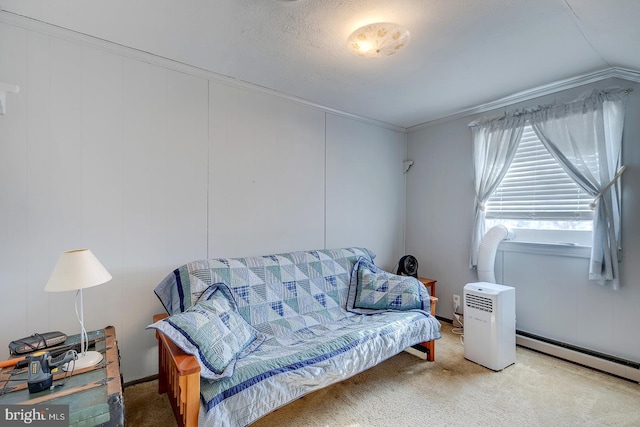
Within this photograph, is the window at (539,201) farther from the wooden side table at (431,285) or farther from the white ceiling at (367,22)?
the wooden side table at (431,285)

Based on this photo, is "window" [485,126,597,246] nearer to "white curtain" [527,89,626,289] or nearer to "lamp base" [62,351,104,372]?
"white curtain" [527,89,626,289]

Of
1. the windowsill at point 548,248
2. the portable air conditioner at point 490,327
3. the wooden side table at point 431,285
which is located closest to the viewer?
the portable air conditioner at point 490,327

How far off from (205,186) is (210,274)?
0.76 m

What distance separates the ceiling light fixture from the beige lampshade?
1977 millimetres

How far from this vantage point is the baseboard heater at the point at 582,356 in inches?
91.9

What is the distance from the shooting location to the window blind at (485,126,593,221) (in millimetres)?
2666

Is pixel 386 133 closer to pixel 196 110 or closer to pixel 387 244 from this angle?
pixel 387 244

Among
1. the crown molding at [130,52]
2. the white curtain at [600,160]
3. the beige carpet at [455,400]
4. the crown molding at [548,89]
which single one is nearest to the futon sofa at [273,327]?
the beige carpet at [455,400]

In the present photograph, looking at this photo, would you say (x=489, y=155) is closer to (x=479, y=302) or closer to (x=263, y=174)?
(x=479, y=302)

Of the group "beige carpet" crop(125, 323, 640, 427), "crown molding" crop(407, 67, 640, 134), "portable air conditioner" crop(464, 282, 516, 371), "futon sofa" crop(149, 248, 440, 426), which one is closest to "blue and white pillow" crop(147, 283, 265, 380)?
"futon sofa" crop(149, 248, 440, 426)

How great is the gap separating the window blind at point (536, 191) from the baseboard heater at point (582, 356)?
1.14 metres

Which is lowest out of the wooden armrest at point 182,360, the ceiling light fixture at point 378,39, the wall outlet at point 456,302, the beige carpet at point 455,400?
the beige carpet at point 455,400

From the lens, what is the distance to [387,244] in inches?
156

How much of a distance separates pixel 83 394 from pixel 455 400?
7.16 ft
